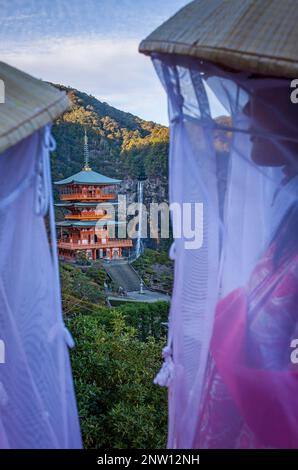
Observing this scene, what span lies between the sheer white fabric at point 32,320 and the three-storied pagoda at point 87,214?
11443 mm

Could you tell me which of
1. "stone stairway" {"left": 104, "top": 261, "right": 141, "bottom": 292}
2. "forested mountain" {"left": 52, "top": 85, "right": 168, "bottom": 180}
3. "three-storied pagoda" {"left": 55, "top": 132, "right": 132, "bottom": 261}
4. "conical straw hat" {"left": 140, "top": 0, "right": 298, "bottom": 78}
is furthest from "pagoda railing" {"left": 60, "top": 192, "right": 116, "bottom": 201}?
"conical straw hat" {"left": 140, "top": 0, "right": 298, "bottom": 78}

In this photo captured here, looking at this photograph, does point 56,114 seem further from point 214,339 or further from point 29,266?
point 214,339

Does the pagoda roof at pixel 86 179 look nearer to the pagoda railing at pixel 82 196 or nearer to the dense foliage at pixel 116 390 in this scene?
the pagoda railing at pixel 82 196

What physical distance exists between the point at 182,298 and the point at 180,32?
0.47 meters

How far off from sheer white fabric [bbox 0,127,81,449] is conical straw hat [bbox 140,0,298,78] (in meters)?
0.27

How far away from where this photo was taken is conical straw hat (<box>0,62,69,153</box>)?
69 centimetres

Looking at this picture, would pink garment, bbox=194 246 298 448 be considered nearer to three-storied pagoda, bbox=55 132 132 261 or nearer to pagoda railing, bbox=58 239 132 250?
three-storied pagoda, bbox=55 132 132 261

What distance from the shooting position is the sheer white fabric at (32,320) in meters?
0.81

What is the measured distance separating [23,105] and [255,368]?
586mm

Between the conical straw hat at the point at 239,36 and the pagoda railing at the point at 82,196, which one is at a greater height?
the pagoda railing at the point at 82,196

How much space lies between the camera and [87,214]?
12.9 metres

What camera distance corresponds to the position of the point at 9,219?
0.81 m

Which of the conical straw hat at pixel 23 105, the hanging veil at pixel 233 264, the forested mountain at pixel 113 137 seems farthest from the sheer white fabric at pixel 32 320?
the forested mountain at pixel 113 137
